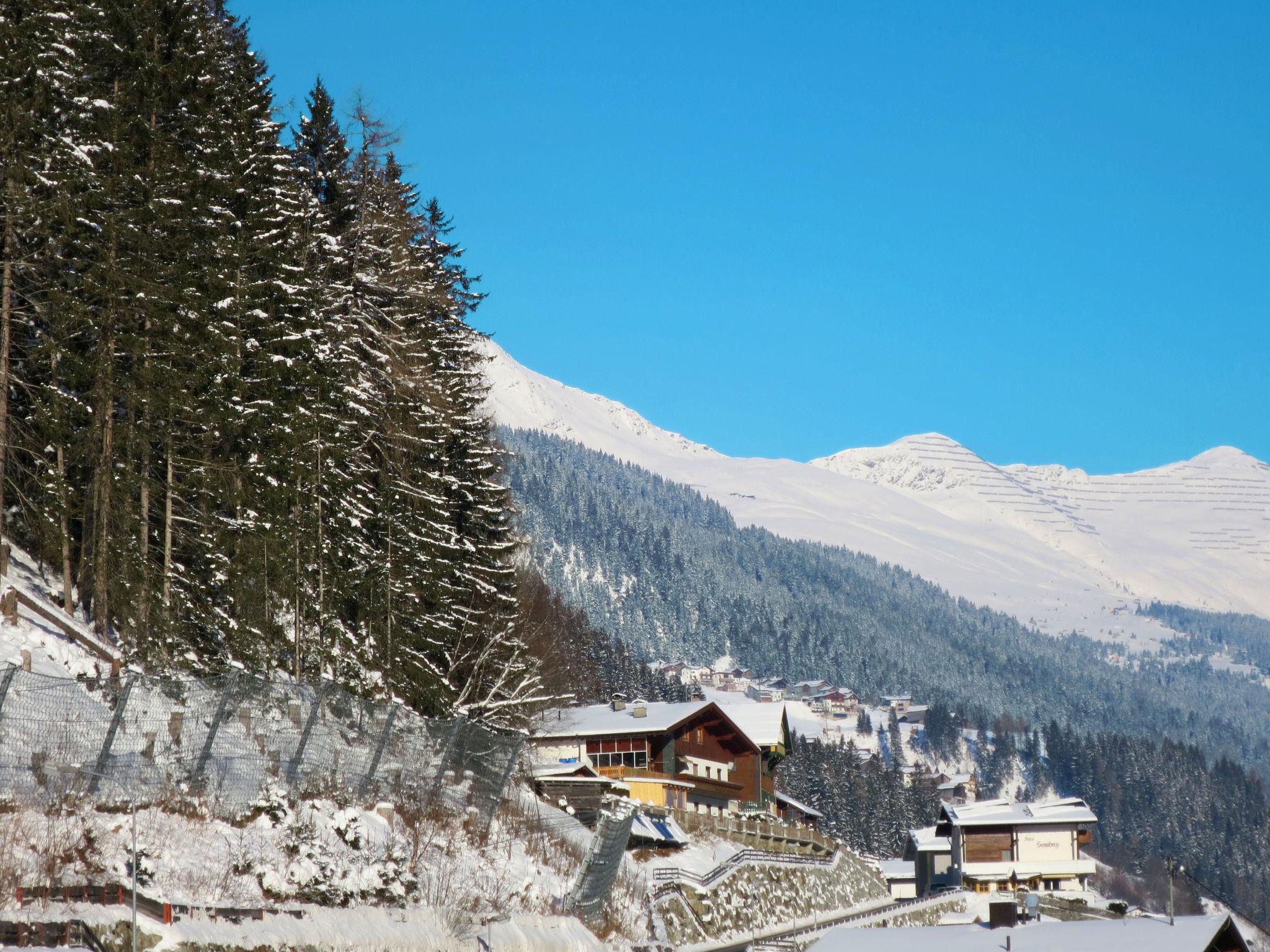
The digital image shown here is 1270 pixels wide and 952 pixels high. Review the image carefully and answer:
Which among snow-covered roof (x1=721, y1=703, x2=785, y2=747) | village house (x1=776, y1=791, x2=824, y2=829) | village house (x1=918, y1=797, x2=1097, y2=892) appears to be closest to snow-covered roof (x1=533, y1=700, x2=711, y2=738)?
snow-covered roof (x1=721, y1=703, x2=785, y2=747)

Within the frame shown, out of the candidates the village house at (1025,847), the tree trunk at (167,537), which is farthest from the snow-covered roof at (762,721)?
the tree trunk at (167,537)

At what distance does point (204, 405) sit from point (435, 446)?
1328cm

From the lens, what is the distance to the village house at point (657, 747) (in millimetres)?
78625

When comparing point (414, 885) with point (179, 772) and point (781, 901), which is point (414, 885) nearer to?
point (179, 772)

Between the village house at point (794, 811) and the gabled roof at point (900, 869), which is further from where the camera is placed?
the gabled roof at point (900, 869)

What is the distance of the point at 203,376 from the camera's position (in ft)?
112

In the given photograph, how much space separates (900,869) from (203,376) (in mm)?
113543

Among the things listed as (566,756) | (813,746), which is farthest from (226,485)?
Result: (813,746)

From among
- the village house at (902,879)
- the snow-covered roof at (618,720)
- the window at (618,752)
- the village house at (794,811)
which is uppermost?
the snow-covered roof at (618,720)

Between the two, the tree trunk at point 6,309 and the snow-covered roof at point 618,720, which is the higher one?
the tree trunk at point 6,309

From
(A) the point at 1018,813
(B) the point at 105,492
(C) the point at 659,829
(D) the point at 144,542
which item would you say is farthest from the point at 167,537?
(A) the point at 1018,813

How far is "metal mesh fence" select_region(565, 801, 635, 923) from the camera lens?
37.0 meters

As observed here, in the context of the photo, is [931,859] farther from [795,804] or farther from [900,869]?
[900,869]

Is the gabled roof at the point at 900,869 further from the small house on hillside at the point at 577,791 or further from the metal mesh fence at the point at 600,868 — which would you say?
the metal mesh fence at the point at 600,868
